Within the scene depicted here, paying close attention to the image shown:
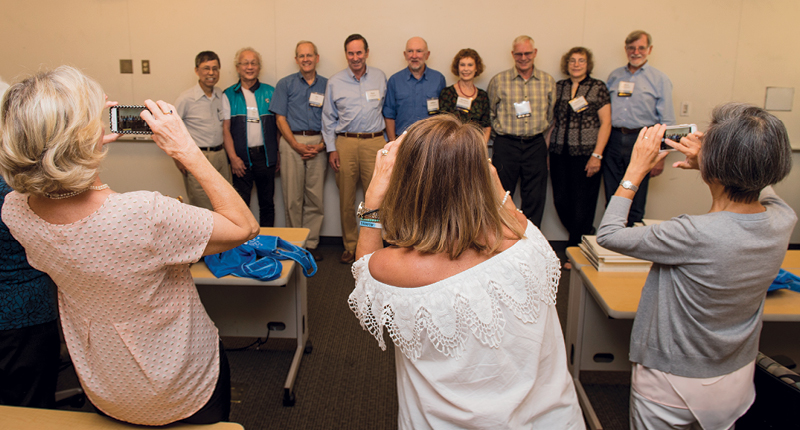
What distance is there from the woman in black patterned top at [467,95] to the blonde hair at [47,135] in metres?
3.32

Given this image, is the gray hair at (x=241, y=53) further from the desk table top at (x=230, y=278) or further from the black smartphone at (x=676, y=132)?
the black smartphone at (x=676, y=132)

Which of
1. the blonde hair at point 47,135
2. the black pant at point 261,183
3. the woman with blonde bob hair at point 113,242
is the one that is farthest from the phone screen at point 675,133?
the black pant at point 261,183

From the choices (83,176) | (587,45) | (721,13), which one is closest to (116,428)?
(83,176)

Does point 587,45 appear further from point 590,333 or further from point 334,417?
point 334,417

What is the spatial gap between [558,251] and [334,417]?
9.97 feet

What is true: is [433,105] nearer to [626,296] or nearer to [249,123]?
[249,123]

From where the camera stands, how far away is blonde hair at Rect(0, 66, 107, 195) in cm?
92

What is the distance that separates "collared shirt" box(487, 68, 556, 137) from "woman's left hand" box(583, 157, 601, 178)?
46cm

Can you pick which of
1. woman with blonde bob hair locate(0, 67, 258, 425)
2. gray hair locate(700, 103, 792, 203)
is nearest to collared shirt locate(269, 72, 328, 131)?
woman with blonde bob hair locate(0, 67, 258, 425)

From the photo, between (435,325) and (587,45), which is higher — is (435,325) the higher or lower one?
the lower one

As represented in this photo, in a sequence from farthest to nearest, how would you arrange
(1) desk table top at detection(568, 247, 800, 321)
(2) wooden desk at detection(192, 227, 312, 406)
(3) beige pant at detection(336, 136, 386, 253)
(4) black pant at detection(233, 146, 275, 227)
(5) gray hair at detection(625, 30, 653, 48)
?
1. (4) black pant at detection(233, 146, 275, 227)
2. (3) beige pant at detection(336, 136, 386, 253)
3. (5) gray hair at detection(625, 30, 653, 48)
4. (2) wooden desk at detection(192, 227, 312, 406)
5. (1) desk table top at detection(568, 247, 800, 321)

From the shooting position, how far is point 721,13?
4.19 metres

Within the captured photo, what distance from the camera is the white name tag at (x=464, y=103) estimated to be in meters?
4.05

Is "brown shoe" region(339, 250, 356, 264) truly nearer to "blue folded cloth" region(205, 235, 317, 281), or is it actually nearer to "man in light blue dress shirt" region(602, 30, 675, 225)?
"blue folded cloth" region(205, 235, 317, 281)
